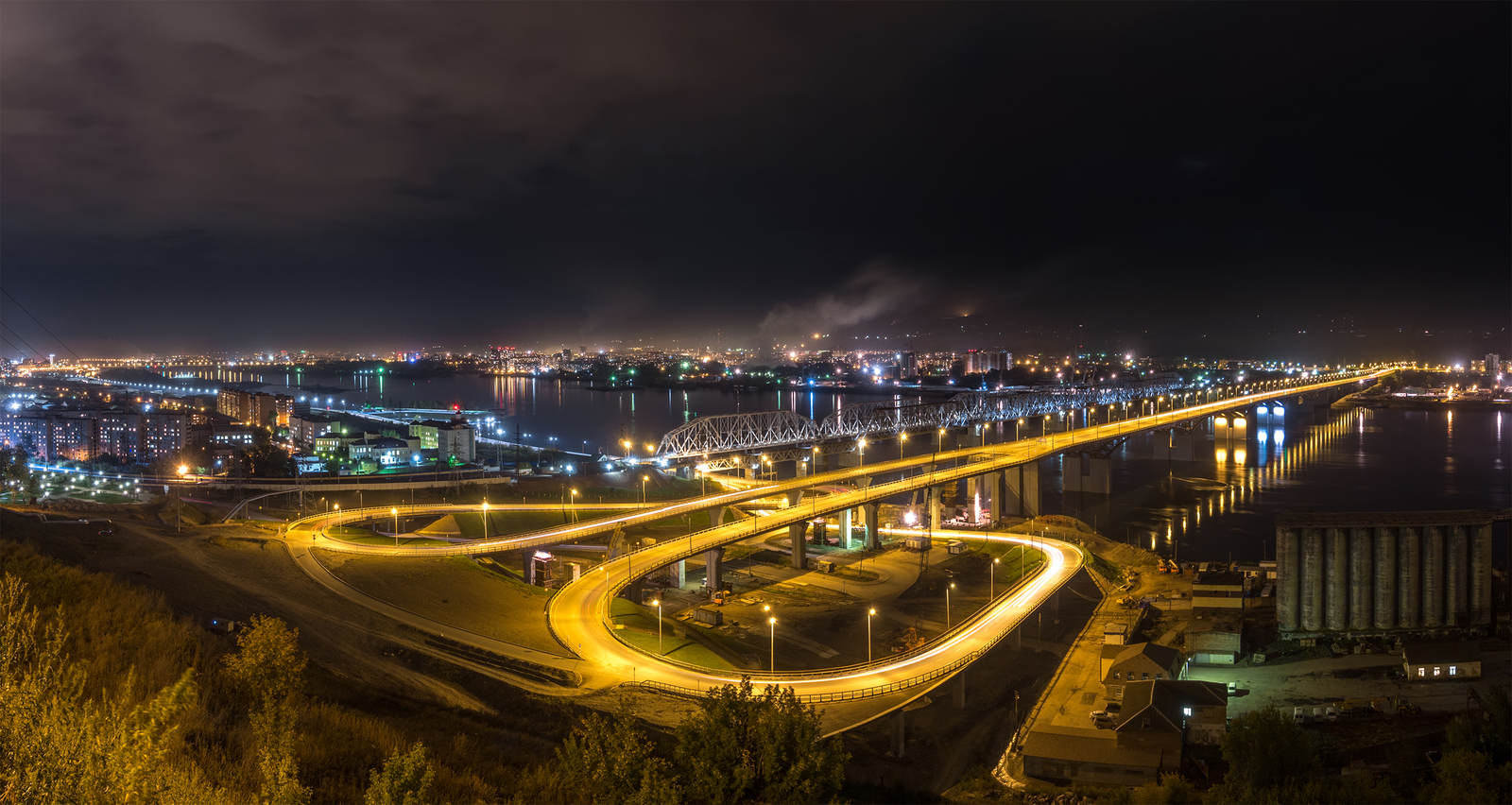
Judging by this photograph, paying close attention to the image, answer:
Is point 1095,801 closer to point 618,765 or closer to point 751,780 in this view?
point 751,780

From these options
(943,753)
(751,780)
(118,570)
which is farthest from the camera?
(118,570)

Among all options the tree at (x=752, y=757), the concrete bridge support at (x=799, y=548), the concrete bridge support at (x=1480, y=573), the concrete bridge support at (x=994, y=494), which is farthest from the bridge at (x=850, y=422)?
the tree at (x=752, y=757)

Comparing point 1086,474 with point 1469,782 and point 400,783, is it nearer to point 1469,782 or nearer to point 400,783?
point 1469,782

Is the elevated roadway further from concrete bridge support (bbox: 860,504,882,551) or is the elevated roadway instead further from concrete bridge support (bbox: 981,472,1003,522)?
concrete bridge support (bbox: 981,472,1003,522)

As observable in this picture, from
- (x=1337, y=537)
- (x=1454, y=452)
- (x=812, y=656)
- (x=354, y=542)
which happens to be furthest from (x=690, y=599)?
(x=1454, y=452)

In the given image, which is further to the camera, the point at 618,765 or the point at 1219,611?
the point at 1219,611

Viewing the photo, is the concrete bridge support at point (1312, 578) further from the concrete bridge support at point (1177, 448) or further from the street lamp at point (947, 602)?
the concrete bridge support at point (1177, 448)

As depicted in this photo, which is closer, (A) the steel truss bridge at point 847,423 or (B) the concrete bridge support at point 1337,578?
(B) the concrete bridge support at point 1337,578
